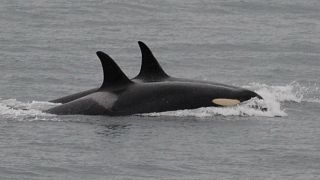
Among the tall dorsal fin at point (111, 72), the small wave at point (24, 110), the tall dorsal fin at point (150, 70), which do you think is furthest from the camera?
the tall dorsal fin at point (150, 70)

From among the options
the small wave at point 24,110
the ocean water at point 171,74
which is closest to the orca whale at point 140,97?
the ocean water at point 171,74

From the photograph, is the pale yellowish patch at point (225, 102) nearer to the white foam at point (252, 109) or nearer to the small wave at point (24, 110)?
the white foam at point (252, 109)

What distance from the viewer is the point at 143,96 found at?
81.3 feet

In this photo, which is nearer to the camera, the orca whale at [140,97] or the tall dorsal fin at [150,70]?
the orca whale at [140,97]

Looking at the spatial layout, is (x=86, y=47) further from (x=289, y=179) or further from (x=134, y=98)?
(x=289, y=179)

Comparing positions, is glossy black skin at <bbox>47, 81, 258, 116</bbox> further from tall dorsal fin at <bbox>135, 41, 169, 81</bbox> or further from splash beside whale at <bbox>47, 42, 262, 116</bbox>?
tall dorsal fin at <bbox>135, 41, 169, 81</bbox>

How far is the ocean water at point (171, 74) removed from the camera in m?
20.2

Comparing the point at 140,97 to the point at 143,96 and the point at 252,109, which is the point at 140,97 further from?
the point at 252,109

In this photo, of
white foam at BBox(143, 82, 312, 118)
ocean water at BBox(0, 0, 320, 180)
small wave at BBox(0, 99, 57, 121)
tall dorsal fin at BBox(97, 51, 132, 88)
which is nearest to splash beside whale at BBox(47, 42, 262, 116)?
tall dorsal fin at BBox(97, 51, 132, 88)

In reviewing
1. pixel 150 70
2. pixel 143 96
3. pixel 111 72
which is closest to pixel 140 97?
pixel 143 96

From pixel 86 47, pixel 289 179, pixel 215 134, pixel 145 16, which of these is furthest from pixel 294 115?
pixel 145 16

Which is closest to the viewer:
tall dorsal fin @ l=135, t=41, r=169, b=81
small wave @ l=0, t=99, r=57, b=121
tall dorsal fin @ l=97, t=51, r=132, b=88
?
small wave @ l=0, t=99, r=57, b=121

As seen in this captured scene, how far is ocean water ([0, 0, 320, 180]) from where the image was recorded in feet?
66.3

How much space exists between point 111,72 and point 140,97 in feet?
2.71
